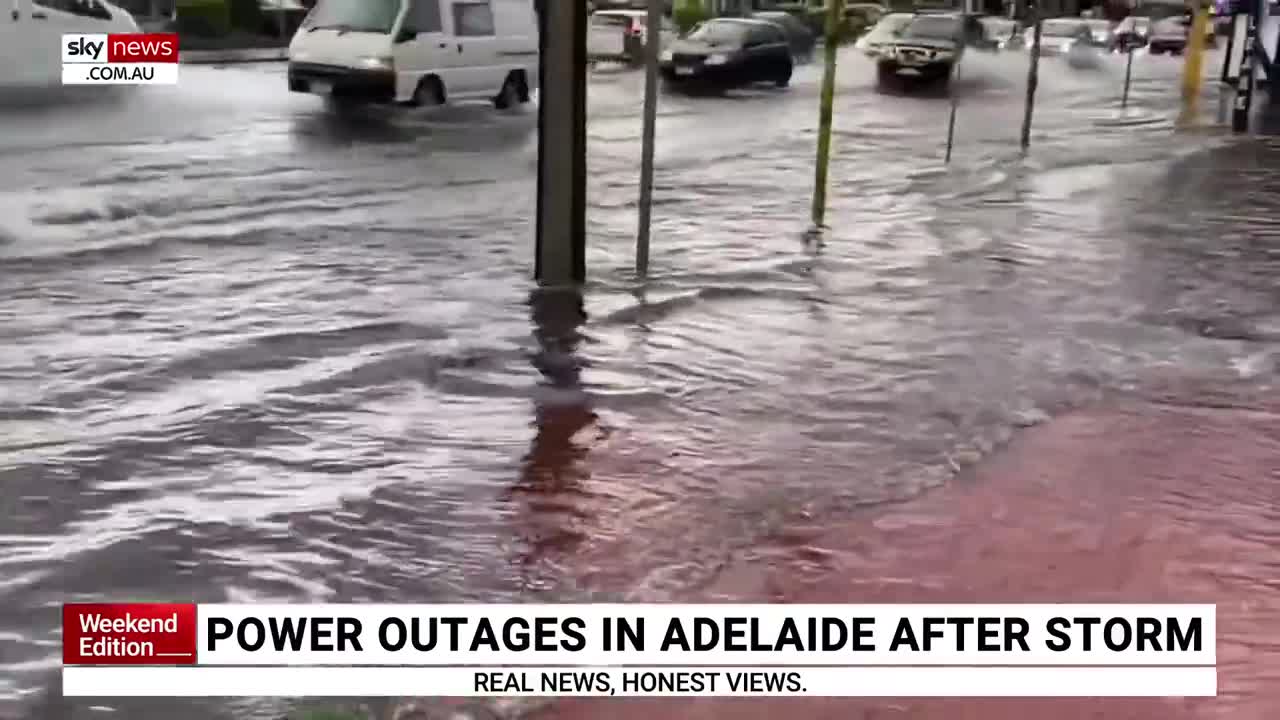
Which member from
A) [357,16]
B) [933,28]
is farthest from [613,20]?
[357,16]

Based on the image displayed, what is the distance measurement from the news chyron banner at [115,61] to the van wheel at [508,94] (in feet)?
17.6

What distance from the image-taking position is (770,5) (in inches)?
1875

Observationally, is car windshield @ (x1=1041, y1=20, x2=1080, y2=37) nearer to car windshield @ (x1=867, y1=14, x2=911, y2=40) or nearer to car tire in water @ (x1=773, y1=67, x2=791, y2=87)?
car windshield @ (x1=867, y1=14, x2=911, y2=40)

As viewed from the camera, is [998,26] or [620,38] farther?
[998,26]

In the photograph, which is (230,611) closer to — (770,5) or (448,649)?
(448,649)

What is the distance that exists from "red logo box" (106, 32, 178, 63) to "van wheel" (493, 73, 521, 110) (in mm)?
5456

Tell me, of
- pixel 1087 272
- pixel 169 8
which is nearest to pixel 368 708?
pixel 1087 272

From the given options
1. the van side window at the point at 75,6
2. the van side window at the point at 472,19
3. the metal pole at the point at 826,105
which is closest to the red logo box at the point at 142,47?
the van side window at the point at 75,6

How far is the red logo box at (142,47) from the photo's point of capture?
22.5m

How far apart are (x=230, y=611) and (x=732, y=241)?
25.0ft

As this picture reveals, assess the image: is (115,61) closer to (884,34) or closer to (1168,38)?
(884,34)

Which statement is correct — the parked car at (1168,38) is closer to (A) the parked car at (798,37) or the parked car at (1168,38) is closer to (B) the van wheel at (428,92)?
(A) the parked car at (798,37)

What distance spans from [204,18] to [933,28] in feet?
51.2

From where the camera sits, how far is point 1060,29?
48.3 meters
